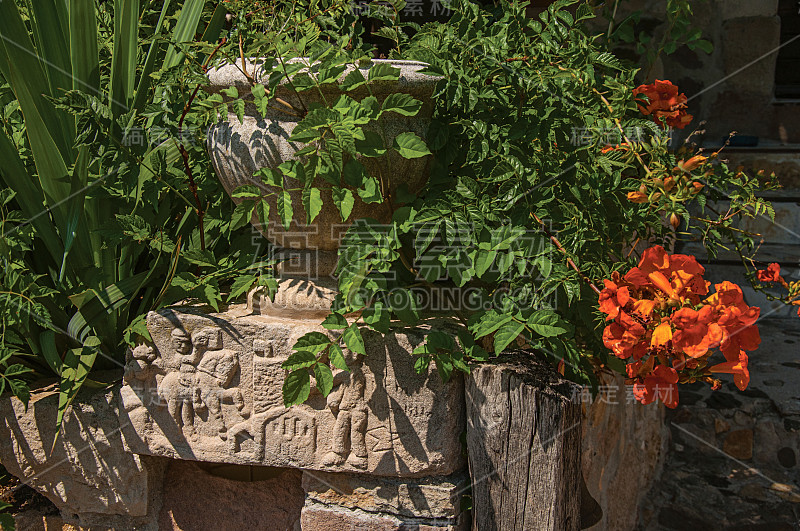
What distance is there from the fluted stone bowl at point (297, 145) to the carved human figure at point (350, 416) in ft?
1.03

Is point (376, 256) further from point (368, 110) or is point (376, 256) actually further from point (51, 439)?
point (51, 439)

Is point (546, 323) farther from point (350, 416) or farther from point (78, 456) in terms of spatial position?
point (78, 456)

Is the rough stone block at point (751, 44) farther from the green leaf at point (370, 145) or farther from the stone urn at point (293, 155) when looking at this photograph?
the green leaf at point (370, 145)

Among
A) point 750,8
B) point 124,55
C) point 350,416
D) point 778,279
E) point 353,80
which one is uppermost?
point 750,8

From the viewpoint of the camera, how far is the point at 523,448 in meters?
1.41

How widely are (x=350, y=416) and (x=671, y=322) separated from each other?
0.70m

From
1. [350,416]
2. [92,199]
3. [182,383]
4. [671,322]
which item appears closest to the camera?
[671,322]

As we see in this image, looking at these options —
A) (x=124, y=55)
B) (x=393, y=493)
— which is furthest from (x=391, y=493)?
(x=124, y=55)

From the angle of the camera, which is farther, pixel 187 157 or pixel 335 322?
pixel 187 157

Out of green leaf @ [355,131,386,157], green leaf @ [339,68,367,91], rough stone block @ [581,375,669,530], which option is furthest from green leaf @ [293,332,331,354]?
rough stone block @ [581,375,669,530]

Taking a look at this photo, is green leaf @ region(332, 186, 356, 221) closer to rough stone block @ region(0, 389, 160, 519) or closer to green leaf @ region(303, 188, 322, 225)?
green leaf @ region(303, 188, 322, 225)

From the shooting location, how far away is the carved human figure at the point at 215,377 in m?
1.60

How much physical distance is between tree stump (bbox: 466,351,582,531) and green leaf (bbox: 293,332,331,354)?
31 centimetres

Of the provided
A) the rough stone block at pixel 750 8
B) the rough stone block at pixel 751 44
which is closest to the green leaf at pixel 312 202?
the rough stone block at pixel 751 44
